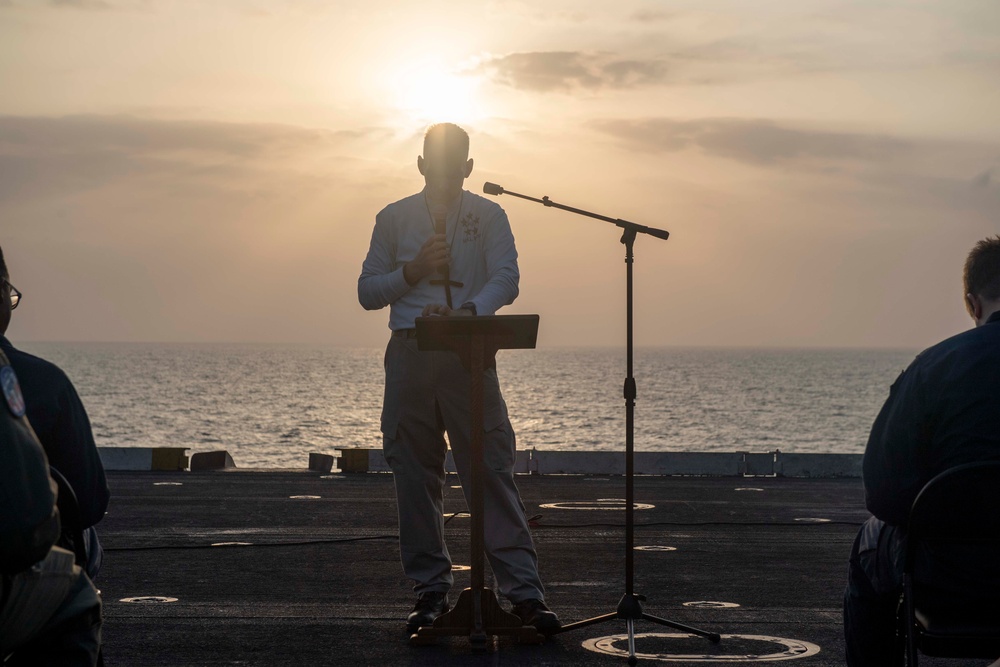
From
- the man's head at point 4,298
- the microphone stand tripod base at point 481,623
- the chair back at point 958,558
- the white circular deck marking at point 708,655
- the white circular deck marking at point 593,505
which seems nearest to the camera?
the man's head at point 4,298

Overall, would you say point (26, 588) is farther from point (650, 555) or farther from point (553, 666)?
point (650, 555)

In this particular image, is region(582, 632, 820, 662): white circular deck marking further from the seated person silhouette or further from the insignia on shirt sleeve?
the insignia on shirt sleeve

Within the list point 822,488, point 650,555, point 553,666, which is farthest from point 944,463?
point 822,488

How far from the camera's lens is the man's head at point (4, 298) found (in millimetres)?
3371

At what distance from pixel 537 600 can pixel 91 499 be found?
8.42 feet

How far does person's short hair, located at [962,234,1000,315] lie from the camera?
378 cm

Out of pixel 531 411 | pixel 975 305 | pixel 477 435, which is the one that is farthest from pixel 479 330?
pixel 531 411

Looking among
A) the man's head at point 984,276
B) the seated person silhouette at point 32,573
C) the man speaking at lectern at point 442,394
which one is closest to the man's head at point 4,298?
the seated person silhouette at point 32,573

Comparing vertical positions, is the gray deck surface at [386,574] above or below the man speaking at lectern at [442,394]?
below

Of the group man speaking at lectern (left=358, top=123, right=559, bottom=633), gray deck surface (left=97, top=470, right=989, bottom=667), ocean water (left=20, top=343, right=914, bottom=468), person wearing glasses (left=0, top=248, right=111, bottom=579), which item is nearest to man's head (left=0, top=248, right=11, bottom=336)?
person wearing glasses (left=0, top=248, right=111, bottom=579)

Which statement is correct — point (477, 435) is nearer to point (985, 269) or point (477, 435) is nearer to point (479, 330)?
point (479, 330)

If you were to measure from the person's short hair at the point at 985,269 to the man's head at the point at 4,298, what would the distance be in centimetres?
285

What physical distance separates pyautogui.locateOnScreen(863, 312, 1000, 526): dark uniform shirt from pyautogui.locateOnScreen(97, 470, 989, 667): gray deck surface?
1.68 m

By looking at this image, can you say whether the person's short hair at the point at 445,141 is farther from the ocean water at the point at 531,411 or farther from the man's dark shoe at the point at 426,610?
the ocean water at the point at 531,411
